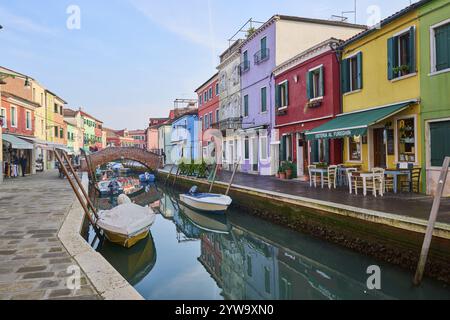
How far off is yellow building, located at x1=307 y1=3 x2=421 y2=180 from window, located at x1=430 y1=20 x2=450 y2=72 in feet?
1.74

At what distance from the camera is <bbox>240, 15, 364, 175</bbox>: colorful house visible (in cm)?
1944

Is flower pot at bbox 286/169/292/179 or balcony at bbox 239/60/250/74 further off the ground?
balcony at bbox 239/60/250/74

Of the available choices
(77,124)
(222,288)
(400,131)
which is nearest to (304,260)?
(222,288)

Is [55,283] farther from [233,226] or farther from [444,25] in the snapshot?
[444,25]

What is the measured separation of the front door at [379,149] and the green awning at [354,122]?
34.1 inches

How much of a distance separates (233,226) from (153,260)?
4353 mm

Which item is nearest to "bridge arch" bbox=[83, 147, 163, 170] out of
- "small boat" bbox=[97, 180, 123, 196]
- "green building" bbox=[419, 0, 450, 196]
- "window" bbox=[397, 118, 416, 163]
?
"small boat" bbox=[97, 180, 123, 196]

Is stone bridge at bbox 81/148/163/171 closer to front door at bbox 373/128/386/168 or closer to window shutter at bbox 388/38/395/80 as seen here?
front door at bbox 373/128/386/168

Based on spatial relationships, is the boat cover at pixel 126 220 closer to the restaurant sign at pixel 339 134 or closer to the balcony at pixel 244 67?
the restaurant sign at pixel 339 134

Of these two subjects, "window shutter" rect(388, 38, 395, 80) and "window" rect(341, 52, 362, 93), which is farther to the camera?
"window" rect(341, 52, 362, 93)

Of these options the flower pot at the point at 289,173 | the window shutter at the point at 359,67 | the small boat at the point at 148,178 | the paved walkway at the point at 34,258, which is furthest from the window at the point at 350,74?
the small boat at the point at 148,178

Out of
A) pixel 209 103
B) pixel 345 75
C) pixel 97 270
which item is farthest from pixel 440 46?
pixel 209 103
